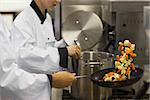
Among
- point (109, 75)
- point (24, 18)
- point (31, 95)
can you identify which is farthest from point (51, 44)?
point (31, 95)

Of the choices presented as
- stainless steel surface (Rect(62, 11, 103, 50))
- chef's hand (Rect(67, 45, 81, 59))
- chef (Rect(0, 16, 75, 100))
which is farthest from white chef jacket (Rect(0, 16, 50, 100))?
stainless steel surface (Rect(62, 11, 103, 50))

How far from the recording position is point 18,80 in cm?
101

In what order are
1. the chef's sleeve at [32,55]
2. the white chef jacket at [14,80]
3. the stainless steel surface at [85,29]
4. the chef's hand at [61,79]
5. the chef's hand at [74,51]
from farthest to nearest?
the stainless steel surface at [85,29] → the chef's hand at [74,51] → the chef's sleeve at [32,55] → the chef's hand at [61,79] → the white chef jacket at [14,80]

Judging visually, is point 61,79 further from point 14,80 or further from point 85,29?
point 85,29

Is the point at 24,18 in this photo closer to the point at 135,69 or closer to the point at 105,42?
the point at 135,69

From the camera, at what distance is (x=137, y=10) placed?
1.65 meters

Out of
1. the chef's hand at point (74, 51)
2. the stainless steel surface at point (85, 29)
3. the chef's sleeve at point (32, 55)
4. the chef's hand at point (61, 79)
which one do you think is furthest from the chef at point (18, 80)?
the stainless steel surface at point (85, 29)

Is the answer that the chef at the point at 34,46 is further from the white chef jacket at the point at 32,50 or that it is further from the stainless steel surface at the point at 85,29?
the stainless steel surface at the point at 85,29

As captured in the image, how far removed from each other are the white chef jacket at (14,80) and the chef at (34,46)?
0.67 feet

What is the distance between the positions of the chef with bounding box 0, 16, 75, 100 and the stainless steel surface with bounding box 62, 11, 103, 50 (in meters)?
0.72

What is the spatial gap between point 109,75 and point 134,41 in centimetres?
45

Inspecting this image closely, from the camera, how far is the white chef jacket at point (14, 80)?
971 millimetres

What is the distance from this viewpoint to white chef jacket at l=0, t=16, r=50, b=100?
97 centimetres

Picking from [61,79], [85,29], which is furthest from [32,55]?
[85,29]
